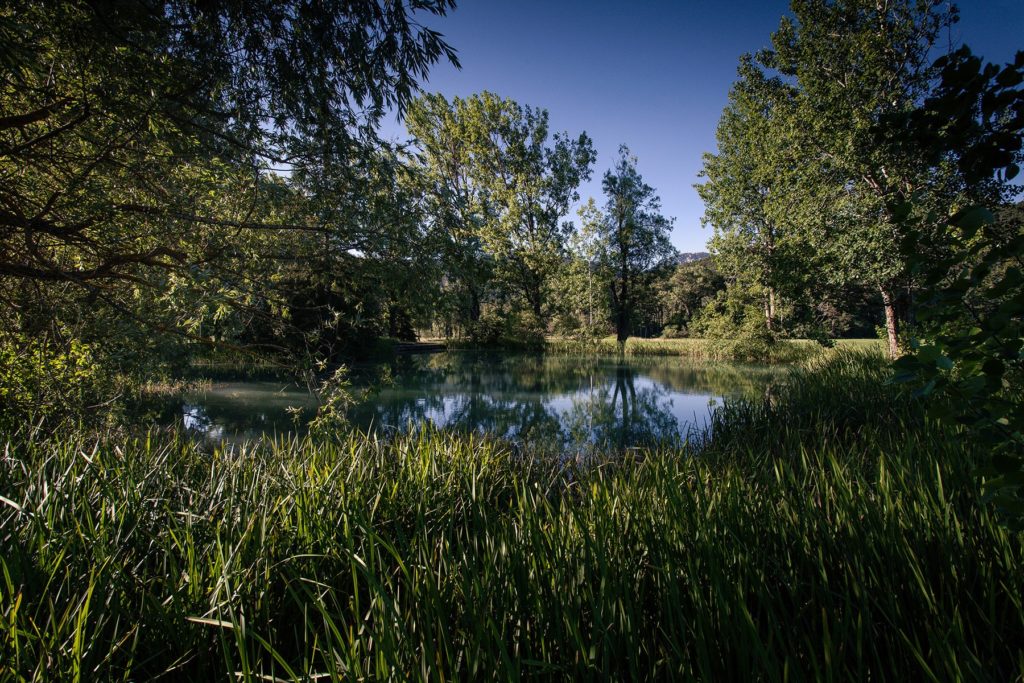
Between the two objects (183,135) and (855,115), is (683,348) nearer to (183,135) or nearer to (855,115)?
(855,115)

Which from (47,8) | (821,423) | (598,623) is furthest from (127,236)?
(821,423)

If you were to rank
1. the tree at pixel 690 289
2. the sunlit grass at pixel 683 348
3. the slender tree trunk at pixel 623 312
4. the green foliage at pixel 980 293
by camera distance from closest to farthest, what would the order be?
the green foliage at pixel 980 293 < the sunlit grass at pixel 683 348 < the slender tree trunk at pixel 623 312 < the tree at pixel 690 289

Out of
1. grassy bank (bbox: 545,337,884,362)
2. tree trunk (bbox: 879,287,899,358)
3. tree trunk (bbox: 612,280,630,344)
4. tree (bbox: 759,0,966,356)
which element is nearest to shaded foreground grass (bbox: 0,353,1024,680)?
tree (bbox: 759,0,966,356)

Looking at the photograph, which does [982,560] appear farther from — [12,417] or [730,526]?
[12,417]

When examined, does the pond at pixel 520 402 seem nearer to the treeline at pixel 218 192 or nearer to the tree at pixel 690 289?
the treeline at pixel 218 192

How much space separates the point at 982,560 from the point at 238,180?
477 centimetres

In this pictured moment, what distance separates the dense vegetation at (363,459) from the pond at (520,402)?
3.95 feet

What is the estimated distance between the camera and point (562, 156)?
28484 millimetres

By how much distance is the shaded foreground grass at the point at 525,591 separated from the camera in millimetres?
1265

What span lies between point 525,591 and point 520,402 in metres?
10.1

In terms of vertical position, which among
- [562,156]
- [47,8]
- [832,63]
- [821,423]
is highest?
[562,156]

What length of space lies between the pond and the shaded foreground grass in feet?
8.11

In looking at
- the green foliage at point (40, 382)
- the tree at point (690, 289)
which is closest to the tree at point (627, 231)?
the tree at point (690, 289)

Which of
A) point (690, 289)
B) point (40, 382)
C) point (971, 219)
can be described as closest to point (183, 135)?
point (40, 382)
